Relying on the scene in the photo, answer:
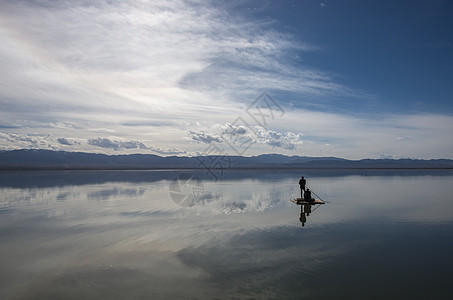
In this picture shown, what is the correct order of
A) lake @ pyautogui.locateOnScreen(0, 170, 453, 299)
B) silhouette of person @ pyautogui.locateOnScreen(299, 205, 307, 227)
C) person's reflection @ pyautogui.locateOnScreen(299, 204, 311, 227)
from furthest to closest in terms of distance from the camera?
person's reflection @ pyautogui.locateOnScreen(299, 204, 311, 227) → silhouette of person @ pyautogui.locateOnScreen(299, 205, 307, 227) → lake @ pyautogui.locateOnScreen(0, 170, 453, 299)

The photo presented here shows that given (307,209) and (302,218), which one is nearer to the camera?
(302,218)

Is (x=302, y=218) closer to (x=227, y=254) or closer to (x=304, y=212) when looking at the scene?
(x=304, y=212)

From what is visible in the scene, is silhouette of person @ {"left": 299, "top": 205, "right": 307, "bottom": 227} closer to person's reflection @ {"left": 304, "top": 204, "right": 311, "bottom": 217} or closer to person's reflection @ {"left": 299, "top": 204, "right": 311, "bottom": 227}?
person's reflection @ {"left": 299, "top": 204, "right": 311, "bottom": 227}

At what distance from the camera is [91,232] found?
13594mm

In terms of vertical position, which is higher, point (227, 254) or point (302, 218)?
point (302, 218)

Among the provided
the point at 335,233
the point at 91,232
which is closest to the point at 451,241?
the point at 335,233

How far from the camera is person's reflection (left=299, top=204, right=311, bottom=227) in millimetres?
16100

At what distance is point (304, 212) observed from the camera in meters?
18.6

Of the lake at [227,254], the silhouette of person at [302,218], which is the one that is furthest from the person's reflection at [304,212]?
the lake at [227,254]

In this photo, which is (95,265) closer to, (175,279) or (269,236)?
(175,279)

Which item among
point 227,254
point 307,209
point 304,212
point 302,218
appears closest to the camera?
point 227,254

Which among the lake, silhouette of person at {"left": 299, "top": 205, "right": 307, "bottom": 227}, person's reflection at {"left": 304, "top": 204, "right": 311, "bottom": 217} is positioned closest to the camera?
the lake

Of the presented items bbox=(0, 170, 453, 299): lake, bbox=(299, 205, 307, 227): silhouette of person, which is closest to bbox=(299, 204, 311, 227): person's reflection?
bbox=(299, 205, 307, 227): silhouette of person

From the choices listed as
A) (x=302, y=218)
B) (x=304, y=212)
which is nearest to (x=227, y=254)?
(x=302, y=218)
